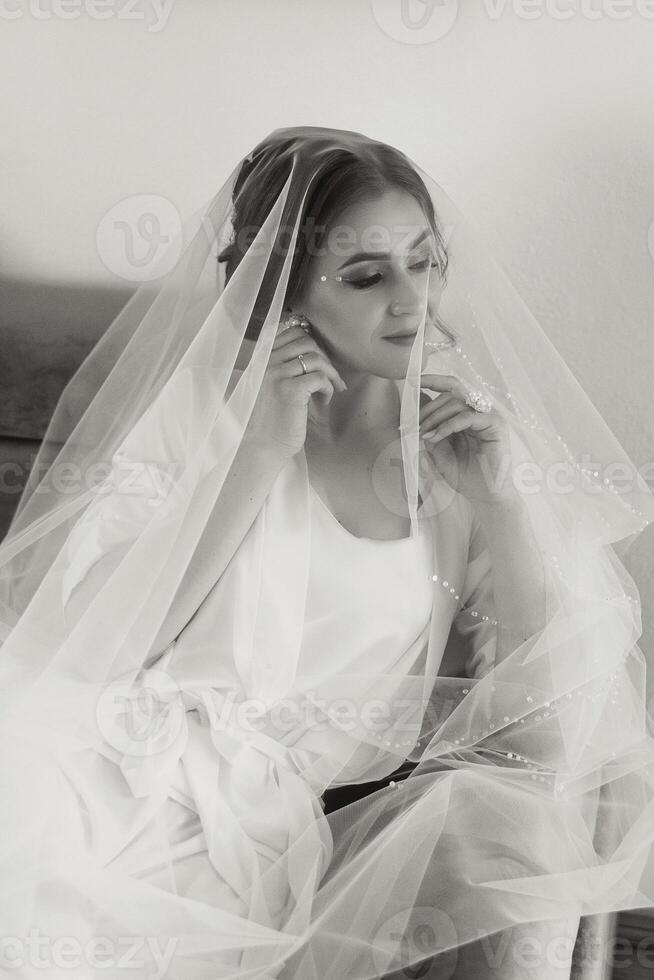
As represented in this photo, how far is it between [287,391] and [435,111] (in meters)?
0.56

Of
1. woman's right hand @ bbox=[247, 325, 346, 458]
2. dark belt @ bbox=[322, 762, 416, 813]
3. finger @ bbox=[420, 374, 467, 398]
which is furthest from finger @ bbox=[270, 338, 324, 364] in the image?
dark belt @ bbox=[322, 762, 416, 813]

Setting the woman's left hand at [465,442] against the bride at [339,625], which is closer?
the bride at [339,625]

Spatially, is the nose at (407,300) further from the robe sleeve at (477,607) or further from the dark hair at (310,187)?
the robe sleeve at (477,607)

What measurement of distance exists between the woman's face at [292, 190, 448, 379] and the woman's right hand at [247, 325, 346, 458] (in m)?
0.04

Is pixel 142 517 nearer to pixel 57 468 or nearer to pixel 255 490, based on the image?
pixel 255 490

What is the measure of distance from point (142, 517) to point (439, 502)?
319 mm

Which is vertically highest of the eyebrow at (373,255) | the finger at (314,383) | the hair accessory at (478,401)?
the eyebrow at (373,255)

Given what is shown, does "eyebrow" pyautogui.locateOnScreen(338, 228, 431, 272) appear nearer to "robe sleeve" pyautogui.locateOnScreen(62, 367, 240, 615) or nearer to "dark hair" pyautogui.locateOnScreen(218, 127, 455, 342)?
"dark hair" pyautogui.locateOnScreen(218, 127, 455, 342)

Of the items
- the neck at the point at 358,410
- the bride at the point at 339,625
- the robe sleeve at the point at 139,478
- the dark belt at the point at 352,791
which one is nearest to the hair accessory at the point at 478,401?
the bride at the point at 339,625

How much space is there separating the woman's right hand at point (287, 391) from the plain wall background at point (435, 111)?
1.54ft

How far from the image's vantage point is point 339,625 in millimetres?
1082

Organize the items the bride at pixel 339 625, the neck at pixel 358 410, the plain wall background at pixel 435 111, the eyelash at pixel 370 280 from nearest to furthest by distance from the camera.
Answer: the bride at pixel 339 625 < the eyelash at pixel 370 280 < the neck at pixel 358 410 < the plain wall background at pixel 435 111

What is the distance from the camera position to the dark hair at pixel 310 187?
1.01 meters

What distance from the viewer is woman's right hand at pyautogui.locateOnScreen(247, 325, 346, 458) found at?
104 cm
